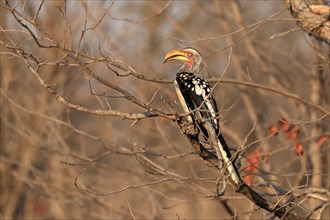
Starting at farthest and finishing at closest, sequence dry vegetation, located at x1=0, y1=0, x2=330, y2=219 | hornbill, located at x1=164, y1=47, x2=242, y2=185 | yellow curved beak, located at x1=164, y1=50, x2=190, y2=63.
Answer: dry vegetation, located at x1=0, y1=0, x2=330, y2=219 < yellow curved beak, located at x1=164, y1=50, x2=190, y2=63 < hornbill, located at x1=164, y1=47, x2=242, y2=185

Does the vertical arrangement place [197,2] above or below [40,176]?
above

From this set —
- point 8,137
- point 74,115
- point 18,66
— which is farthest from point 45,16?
point 74,115

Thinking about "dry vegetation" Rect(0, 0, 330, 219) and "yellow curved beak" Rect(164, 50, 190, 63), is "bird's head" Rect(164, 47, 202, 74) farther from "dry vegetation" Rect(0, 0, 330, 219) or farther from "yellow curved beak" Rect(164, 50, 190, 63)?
"dry vegetation" Rect(0, 0, 330, 219)

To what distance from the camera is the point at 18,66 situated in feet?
27.8

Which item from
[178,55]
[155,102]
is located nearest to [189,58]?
[178,55]

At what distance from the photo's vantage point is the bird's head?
4.97m

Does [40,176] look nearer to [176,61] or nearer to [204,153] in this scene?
[176,61]

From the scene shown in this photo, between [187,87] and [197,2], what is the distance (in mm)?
2939

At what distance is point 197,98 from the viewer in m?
4.41

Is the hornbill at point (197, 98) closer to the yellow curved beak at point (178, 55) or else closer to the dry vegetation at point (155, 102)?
the yellow curved beak at point (178, 55)

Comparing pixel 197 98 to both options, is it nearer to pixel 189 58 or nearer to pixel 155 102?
pixel 189 58

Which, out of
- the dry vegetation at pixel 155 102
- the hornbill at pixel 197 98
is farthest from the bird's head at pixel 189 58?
the dry vegetation at pixel 155 102

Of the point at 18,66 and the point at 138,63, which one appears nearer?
the point at 138,63

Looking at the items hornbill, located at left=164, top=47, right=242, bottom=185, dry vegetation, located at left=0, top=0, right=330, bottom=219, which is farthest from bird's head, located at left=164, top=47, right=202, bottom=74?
dry vegetation, located at left=0, top=0, right=330, bottom=219
